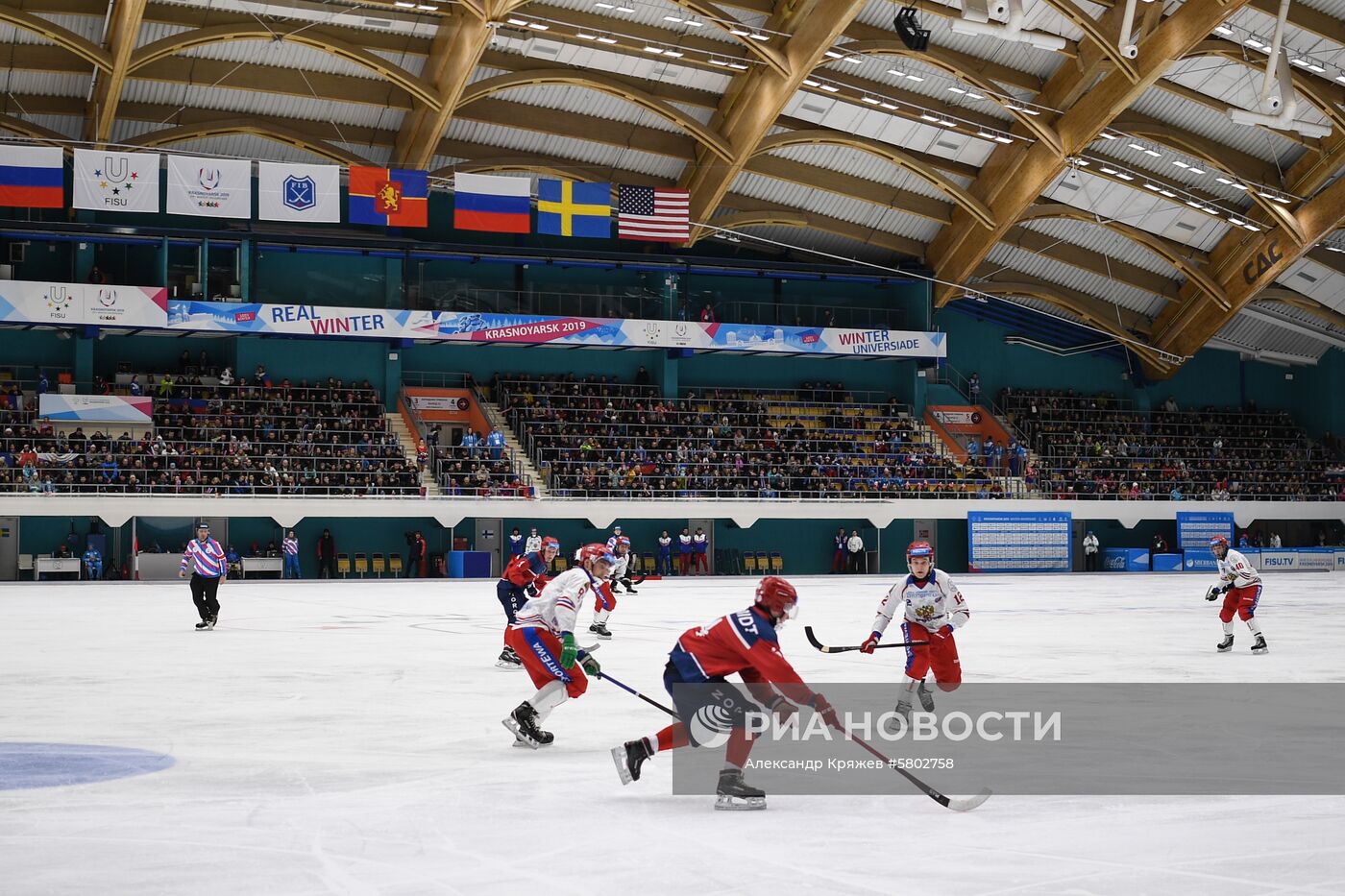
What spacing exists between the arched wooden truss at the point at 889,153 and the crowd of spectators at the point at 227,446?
53.8 ft

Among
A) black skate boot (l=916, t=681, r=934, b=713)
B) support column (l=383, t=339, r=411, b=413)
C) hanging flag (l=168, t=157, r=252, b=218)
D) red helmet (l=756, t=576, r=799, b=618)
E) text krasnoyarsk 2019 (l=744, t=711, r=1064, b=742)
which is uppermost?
hanging flag (l=168, t=157, r=252, b=218)

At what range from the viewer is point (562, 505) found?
144 ft

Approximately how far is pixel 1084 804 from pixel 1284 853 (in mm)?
1407

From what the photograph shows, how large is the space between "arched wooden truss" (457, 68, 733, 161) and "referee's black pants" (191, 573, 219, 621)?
2332 cm

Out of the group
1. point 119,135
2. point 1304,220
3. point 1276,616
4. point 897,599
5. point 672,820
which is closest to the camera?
point 672,820

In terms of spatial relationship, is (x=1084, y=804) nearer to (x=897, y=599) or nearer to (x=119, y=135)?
(x=897, y=599)

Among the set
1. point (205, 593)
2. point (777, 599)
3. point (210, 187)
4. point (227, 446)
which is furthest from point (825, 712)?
point (227, 446)

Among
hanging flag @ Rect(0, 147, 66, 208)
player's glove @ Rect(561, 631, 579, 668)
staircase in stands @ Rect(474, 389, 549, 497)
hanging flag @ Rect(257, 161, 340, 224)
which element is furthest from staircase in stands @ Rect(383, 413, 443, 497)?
player's glove @ Rect(561, 631, 579, 668)

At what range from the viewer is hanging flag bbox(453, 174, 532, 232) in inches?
1710

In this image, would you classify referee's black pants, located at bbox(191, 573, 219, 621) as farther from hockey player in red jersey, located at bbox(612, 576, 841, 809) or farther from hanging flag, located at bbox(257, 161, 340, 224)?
hanging flag, located at bbox(257, 161, 340, 224)

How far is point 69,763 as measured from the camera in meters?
9.21

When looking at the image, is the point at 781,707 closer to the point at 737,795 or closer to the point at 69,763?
the point at 737,795

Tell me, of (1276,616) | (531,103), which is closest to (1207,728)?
(1276,616)

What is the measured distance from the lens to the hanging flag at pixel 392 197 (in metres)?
43.0
